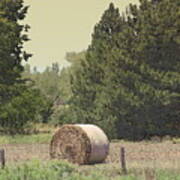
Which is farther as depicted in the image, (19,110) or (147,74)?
(19,110)

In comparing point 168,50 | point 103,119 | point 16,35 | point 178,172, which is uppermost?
point 16,35

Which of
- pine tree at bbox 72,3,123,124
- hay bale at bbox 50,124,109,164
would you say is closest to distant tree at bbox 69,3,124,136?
pine tree at bbox 72,3,123,124

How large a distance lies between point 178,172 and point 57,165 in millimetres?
3500

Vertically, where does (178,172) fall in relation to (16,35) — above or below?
below

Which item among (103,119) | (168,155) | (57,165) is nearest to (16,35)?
(103,119)

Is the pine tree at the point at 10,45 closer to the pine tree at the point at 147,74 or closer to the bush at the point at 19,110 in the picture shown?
the bush at the point at 19,110

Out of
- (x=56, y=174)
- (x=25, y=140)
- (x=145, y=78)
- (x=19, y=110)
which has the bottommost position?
(x=56, y=174)

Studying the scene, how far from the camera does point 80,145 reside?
76.8ft

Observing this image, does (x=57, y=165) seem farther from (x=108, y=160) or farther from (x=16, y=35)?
(x=16, y=35)

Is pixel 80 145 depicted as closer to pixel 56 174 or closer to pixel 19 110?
pixel 56 174

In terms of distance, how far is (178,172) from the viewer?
57.7 ft

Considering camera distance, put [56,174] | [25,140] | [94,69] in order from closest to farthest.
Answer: [56,174]
[25,140]
[94,69]

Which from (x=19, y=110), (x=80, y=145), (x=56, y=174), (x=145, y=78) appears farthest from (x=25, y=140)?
(x=56, y=174)

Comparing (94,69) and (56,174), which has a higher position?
(94,69)
